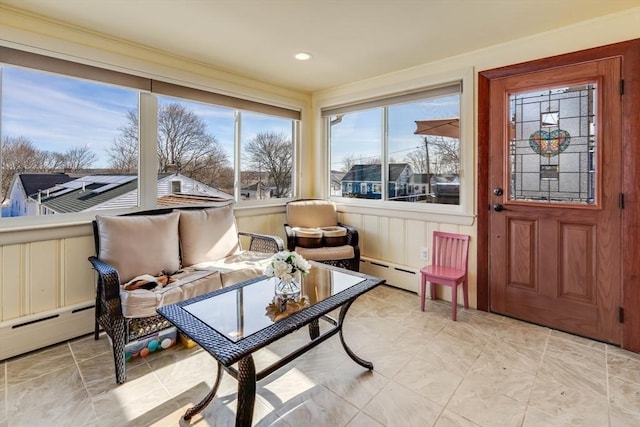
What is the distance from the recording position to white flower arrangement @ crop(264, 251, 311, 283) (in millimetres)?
1771

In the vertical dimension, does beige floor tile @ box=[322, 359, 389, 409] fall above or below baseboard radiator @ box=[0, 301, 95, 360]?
below

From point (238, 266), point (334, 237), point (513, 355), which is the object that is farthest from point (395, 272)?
point (238, 266)

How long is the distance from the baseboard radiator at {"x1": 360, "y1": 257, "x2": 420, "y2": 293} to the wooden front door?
28.7 inches

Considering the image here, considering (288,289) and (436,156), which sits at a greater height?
(436,156)

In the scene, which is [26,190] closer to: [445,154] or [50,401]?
[50,401]

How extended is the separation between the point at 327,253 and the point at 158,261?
1513mm

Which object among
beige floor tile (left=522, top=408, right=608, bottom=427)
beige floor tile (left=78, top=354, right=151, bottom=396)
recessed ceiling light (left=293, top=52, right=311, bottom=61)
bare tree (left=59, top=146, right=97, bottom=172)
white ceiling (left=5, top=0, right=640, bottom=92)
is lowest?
beige floor tile (left=522, top=408, right=608, bottom=427)

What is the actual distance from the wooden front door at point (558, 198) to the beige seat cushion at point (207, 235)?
91.8 inches

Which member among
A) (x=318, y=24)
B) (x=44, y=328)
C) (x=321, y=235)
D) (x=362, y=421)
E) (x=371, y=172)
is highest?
(x=318, y=24)

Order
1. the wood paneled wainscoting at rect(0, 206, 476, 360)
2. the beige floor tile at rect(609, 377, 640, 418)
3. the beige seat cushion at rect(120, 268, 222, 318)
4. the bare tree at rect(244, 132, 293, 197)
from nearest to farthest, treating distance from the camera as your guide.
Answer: the beige floor tile at rect(609, 377, 640, 418) → the beige seat cushion at rect(120, 268, 222, 318) → the wood paneled wainscoting at rect(0, 206, 476, 360) → the bare tree at rect(244, 132, 293, 197)

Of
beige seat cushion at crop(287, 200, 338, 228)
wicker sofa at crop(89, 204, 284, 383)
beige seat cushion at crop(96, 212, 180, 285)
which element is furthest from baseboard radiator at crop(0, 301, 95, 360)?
beige seat cushion at crop(287, 200, 338, 228)

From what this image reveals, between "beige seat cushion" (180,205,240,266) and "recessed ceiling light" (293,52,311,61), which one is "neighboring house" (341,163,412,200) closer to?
"recessed ceiling light" (293,52,311,61)

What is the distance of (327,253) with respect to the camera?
323 centimetres

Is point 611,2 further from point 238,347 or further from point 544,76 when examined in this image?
point 238,347
